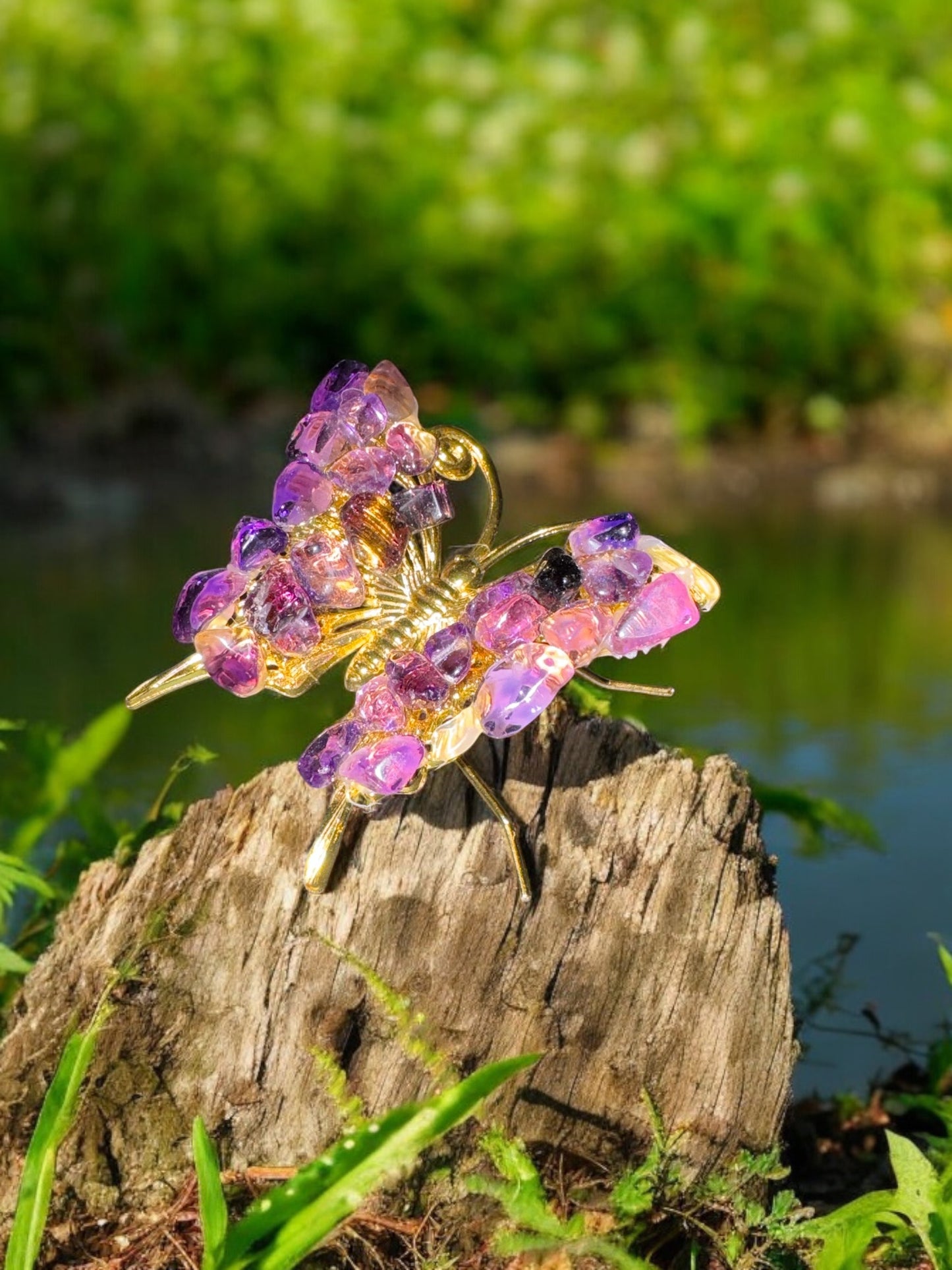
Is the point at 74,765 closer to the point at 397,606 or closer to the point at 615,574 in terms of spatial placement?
the point at 397,606

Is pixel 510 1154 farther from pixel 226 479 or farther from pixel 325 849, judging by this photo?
pixel 226 479

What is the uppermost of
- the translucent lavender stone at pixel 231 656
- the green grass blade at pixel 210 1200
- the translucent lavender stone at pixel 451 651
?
the translucent lavender stone at pixel 451 651

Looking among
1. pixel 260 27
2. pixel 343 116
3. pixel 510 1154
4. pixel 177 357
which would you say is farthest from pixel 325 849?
pixel 260 27

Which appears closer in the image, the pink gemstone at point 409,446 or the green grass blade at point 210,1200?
the green grass blade at point 210,1200

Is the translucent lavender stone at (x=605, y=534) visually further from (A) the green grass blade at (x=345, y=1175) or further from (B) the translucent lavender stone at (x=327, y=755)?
(A) the green grass blade at (x=345, y=1175)

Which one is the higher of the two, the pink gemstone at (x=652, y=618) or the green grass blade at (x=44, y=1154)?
the pink gemstone at (x=652, y=618)

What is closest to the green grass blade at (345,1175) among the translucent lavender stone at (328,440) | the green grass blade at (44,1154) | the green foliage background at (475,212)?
the green grass blade at (44,1154)
